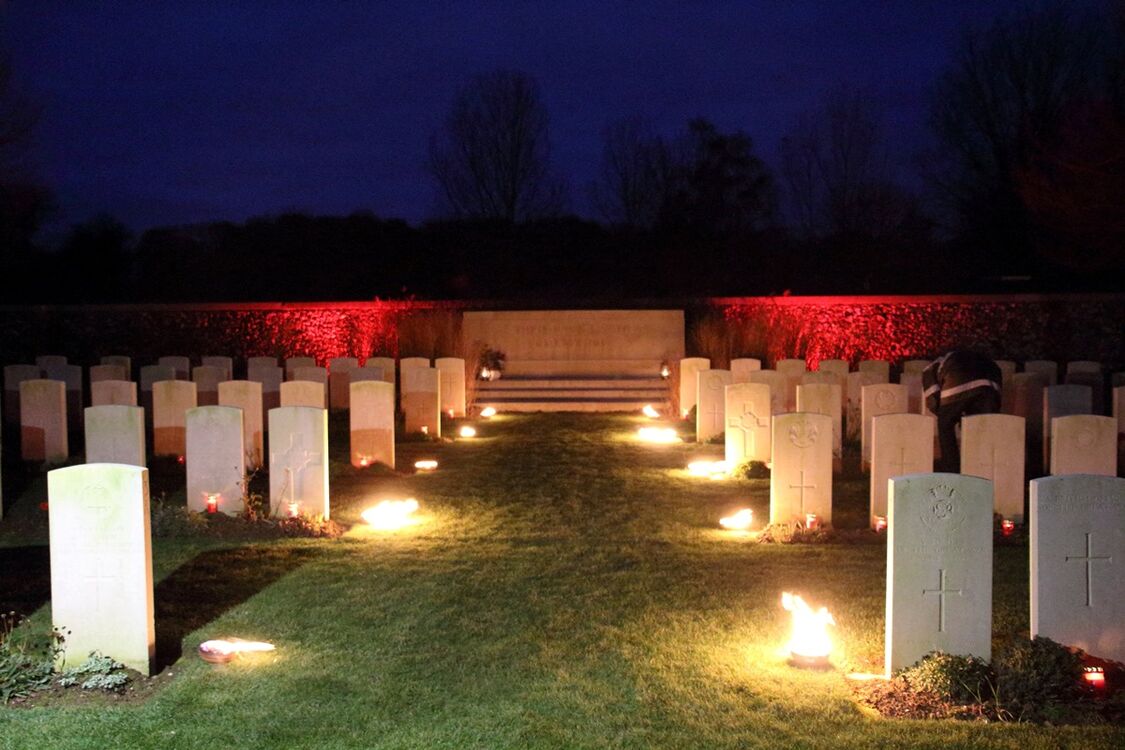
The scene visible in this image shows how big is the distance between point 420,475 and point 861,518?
5.53 metres

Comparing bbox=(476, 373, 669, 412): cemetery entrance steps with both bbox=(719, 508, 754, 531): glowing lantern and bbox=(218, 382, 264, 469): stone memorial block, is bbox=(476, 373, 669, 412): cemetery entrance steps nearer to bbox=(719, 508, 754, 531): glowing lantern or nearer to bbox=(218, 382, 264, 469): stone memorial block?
bbox=(218, 382, 264, 469): stone memorial block

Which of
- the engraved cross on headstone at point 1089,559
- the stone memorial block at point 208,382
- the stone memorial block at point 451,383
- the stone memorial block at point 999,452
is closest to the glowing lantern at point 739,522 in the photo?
the stone memorial block at point 999,452

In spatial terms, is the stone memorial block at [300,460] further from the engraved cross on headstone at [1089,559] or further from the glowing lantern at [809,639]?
the engraved cross on headstone at [1089,559]

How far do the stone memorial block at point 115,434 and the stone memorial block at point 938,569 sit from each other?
8.32 metres

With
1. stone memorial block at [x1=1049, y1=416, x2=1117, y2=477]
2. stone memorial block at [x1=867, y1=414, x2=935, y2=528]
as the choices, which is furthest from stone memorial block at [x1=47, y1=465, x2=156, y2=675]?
stone memorial block at [x1=1049, y1=416, x2=1117, y2=477]

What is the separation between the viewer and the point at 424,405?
1652 centimetres

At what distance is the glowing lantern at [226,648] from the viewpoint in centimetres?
601

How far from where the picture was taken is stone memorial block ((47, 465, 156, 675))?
5.82 metres

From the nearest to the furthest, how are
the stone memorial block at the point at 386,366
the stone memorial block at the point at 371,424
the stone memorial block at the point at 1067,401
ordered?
the stone memorial block at the point at 371,424 < the stone memorial block at the point at 1067,401 < the stone memorial block at the point at 386,366

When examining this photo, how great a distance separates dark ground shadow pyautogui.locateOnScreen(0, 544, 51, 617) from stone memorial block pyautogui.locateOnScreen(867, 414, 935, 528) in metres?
7.07

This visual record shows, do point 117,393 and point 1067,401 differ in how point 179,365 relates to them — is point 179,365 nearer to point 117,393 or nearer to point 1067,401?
point 117,393

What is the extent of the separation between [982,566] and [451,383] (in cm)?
1425

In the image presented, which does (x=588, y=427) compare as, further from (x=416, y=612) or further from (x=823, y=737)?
(x=823, y=737)

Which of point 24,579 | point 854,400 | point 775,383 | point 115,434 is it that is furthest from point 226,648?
point 854,400
